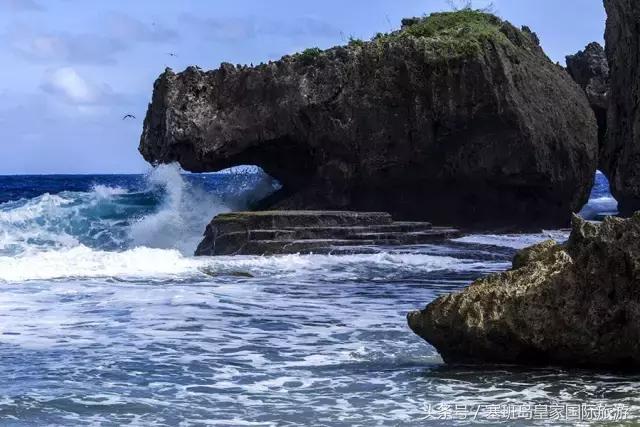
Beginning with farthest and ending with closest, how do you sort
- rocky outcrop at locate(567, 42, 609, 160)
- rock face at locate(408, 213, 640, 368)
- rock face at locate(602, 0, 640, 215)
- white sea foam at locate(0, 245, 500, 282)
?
rocky outcrop at locate(567, 42, 609, 160) < rock face at locate(602, 0, 640, 215) < white sea foam at locate(0, 245, 500, 282) < rock face at locate(408, 213, 640, 368)

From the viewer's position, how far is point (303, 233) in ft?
53.4

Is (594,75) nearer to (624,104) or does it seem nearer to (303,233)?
(624,104)

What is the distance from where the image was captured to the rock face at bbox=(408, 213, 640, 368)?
609cm

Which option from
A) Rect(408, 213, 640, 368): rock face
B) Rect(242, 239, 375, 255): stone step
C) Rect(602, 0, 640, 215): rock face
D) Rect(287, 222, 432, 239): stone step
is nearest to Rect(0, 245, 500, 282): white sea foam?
Rect(242, 239, 375, 255): stone step

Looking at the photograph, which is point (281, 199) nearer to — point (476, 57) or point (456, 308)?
point (476, 57)

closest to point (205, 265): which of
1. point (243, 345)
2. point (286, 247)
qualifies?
point (286, 247)

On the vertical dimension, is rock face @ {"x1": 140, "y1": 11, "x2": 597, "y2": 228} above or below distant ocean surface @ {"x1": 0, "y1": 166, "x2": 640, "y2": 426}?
above

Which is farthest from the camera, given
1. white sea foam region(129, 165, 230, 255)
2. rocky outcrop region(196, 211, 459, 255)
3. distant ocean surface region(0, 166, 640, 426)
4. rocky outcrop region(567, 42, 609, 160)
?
rocky outcrop region(567, 42, 609, 160)

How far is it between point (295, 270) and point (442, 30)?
27.5ft

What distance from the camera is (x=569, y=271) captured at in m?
6.27

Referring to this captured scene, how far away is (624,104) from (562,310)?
17913 millimetres

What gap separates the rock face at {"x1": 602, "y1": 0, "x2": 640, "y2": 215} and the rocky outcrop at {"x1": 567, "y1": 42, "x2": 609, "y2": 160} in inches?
198

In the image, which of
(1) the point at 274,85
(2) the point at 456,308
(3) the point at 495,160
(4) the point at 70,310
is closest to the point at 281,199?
(1) the point at 274,85

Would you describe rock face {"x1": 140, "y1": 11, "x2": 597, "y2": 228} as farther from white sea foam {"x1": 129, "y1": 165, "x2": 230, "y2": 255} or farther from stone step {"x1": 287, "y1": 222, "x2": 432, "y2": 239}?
stone step {"x1": 287, "y1": 222, "x2": 432, "y2": 239}
